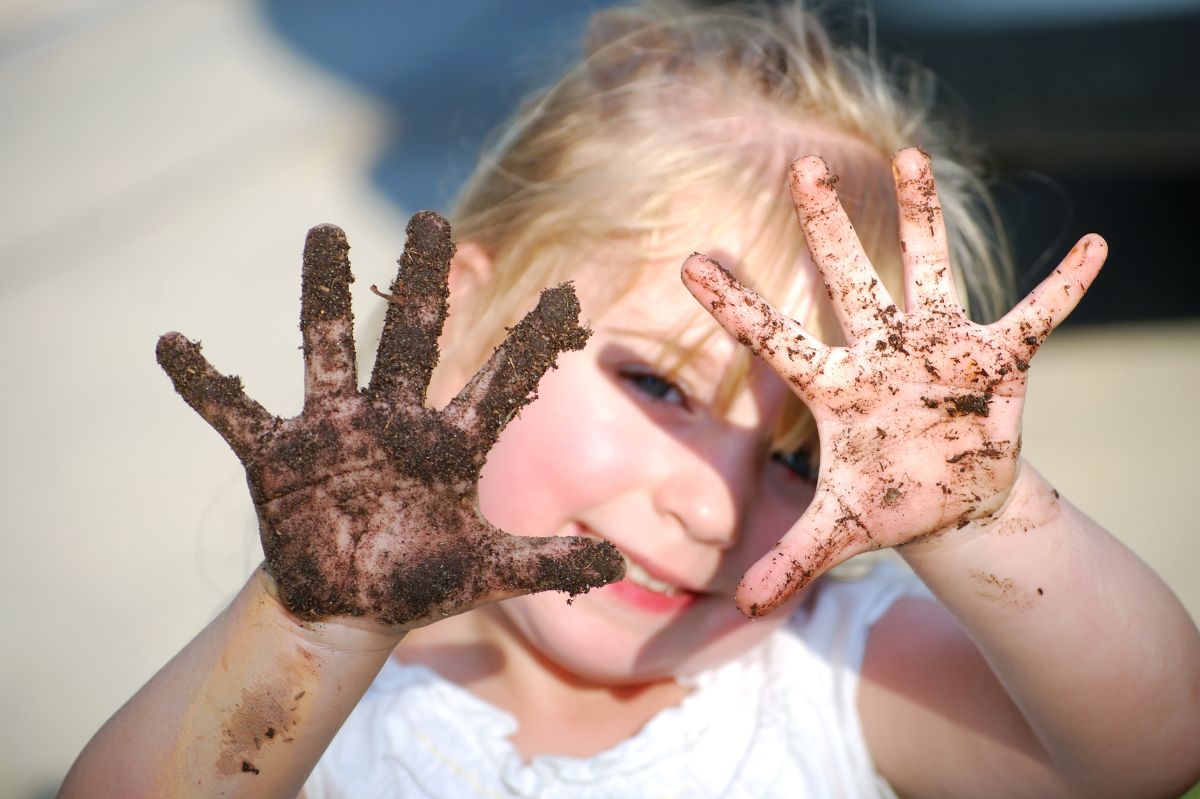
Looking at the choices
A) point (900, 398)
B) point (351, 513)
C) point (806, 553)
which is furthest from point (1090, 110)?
point (351, 513)

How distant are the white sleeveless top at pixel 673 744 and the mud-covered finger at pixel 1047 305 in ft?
1.99

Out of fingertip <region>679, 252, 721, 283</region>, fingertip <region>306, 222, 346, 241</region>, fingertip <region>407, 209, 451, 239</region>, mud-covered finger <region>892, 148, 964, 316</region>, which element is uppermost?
fingertip <region>306, 222, 346, 241</region>

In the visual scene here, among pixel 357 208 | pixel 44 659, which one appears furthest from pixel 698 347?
pixel 357 208

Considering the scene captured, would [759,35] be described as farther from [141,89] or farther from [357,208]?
[141,89]

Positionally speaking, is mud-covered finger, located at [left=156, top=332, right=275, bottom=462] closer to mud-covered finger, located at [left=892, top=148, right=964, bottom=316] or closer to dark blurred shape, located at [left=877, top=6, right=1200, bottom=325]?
mud-covered finger, located at [left=892, top=148, right=964, bottom=316]

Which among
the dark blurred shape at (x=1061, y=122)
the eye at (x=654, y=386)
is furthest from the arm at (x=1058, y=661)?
the dark blurred shape at (x=1061, y=122)

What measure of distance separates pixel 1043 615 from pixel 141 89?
3218 mm

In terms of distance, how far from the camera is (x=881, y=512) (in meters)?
0.97

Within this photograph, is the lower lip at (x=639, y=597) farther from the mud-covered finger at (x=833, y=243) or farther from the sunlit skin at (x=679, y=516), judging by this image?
the mud-covered finger at (x=833, y=243)

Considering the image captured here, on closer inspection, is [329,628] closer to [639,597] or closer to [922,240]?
[639,597]

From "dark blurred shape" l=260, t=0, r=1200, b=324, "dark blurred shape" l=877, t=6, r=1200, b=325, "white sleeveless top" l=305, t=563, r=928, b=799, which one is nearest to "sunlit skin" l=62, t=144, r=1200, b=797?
"white sleeveless top" l=305, t=563, r=928, b=799

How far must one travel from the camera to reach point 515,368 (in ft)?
3.00

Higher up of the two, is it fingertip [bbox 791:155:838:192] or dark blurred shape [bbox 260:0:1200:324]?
fingertip [bbox 791:155:838:192]

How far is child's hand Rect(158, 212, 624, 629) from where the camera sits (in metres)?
0.90
